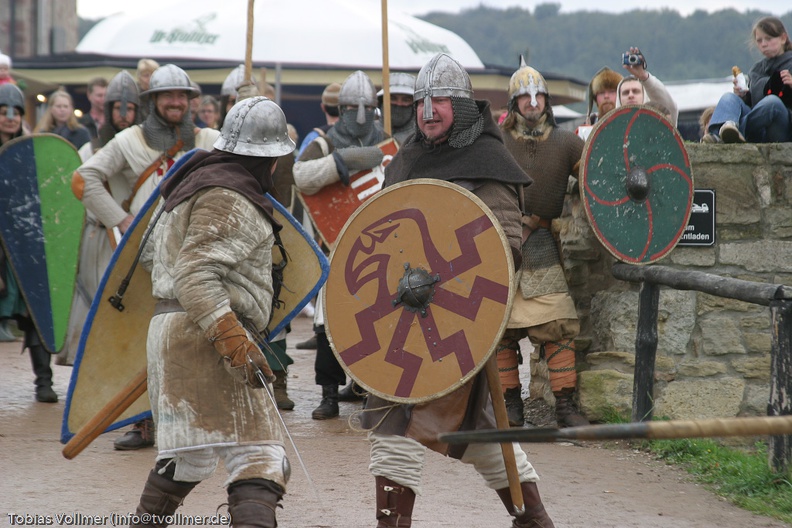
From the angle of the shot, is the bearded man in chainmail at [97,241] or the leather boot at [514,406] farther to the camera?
the bearded man in chainmail at [97,241]

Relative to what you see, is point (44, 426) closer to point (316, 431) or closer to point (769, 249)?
point (316, 431)

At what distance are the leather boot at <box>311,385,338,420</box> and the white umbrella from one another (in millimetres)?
6218

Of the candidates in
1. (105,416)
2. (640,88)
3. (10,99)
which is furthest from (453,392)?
(10,99)

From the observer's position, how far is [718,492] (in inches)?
192

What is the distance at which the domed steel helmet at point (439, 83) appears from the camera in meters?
3.98

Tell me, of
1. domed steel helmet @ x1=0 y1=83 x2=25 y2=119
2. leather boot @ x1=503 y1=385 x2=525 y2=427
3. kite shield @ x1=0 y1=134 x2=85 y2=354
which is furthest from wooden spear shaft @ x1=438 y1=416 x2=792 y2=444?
domed steel helmet @ x1=0 y1=83 x2=25 y2=119

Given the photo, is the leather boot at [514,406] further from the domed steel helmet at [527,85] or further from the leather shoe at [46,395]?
the leather shoe at [46,395]

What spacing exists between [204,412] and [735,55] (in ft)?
133

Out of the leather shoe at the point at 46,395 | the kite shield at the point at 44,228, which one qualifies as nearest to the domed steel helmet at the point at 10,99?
the kite shield at the point at 44,228

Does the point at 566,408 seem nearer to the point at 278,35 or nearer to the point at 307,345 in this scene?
the point at 307,345

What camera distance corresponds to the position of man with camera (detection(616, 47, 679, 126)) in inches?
239

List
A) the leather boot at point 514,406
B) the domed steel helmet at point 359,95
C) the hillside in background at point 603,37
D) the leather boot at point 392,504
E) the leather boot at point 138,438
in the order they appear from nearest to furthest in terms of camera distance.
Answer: the leather boot at point 392,504
the leather boot at point 138,438
the leather boot at point 514,406
the domed steel helmet at point 359,95
the hillside in background at point 603,37

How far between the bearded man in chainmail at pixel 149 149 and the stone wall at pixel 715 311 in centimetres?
204

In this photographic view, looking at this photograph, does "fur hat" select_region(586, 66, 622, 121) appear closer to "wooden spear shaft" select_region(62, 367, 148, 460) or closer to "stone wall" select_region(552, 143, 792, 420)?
"stone wall" select_region(552, 143, 792, 420)
